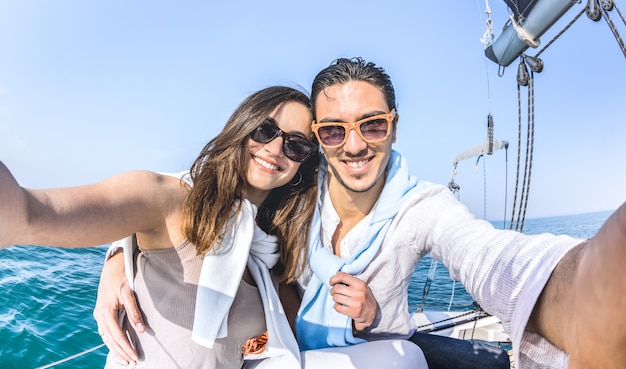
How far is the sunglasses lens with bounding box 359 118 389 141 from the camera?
188 cm

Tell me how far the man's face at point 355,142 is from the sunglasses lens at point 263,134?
0.29 m

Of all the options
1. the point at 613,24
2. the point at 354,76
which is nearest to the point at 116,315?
the point at 354,76

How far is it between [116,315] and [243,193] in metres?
0.78

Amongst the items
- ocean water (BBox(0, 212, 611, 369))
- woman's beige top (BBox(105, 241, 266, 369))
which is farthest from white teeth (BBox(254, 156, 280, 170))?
ocean water (BBox(0, 212, 611, 369))

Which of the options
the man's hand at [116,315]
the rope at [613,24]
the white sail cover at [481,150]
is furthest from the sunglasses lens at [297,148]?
the white sail cover at [481,150]

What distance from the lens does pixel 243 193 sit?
5.94 ft

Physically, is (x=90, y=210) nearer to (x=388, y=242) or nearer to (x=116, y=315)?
(x=116, y=315)

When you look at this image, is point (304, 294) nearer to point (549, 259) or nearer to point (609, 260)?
point (549, 259)

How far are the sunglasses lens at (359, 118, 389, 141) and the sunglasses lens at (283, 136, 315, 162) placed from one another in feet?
1.00

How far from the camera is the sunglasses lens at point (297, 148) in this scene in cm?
188

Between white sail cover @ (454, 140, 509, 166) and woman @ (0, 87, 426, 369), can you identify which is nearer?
woman @ (0, 87, 426, 369)

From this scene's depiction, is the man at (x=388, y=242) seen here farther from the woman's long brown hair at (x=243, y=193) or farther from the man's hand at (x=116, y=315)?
the man's hand at (x=116, y=315)

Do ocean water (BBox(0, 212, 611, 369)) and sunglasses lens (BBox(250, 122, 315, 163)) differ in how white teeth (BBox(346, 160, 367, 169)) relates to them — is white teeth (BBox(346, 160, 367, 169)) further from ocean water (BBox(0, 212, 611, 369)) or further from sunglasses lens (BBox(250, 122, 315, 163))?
ocean water (BBox(0, 212, 611, 369))

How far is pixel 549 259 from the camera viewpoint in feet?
2.35
